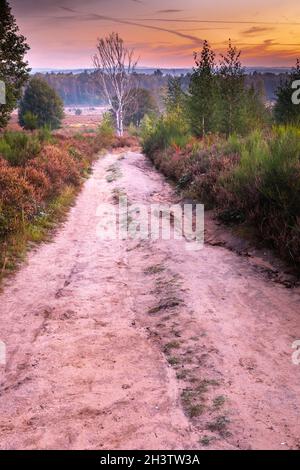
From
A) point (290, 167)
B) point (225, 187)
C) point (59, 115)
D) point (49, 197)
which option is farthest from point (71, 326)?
point (59, 115)

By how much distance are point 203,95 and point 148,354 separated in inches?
905

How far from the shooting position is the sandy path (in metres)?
3.38

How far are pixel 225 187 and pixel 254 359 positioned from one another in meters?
6.45

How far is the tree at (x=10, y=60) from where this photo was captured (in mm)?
13195

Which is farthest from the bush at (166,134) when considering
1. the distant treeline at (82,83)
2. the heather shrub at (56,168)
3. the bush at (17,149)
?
the distant treeline at (82,83)

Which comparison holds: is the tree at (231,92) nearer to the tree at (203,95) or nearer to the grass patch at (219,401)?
the tree at (203,95)

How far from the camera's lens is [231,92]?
2750 centimetres

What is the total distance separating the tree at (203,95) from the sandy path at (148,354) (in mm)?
18946

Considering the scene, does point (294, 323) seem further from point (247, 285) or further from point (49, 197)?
point (49, 197)

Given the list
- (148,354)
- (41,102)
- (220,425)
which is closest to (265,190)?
(148,354)
